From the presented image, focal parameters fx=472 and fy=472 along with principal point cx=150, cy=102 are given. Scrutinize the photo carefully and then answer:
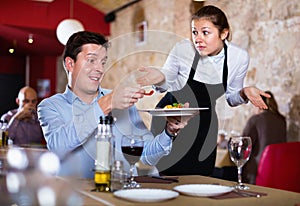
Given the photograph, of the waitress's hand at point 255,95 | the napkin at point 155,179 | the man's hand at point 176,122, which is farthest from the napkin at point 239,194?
the waitress's hand at point 255,95

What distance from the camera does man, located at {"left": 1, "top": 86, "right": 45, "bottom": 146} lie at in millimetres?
4418

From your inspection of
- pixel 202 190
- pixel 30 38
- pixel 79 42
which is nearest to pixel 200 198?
pixel 202 190

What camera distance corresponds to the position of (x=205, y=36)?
2232 mm

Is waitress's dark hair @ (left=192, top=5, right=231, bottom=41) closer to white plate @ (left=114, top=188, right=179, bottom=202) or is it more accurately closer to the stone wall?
white plate @ (left=114, top=188, right=179, bottom=202)

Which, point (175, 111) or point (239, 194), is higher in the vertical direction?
point (175, 111)

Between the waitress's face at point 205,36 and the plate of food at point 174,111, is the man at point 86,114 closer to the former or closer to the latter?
the plate of food at point 174,111

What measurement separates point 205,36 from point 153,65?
4.19 m

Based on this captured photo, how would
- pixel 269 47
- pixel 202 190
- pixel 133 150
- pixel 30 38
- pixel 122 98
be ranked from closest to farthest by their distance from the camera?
pixel 202 190 < pixel 133 150 < pixel 122 98 < pixel 269 47 < pixel 30 38

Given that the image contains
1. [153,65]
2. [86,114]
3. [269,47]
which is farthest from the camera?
A: [153,65]

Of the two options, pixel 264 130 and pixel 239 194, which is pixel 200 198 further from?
pixel 264 130

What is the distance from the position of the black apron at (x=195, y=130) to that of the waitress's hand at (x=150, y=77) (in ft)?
0.90

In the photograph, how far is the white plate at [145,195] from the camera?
1.25m

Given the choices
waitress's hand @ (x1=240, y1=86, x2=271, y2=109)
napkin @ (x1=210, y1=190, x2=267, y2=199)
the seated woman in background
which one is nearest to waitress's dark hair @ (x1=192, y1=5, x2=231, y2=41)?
waitress's hand @ (x1=240, y1=86, x2=271, y2=109)

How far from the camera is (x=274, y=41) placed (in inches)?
175
